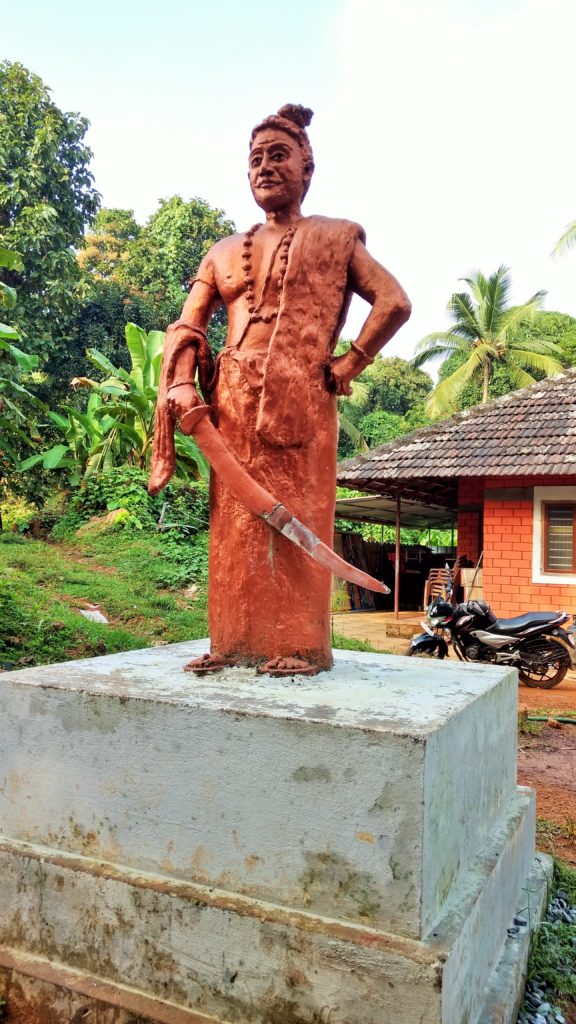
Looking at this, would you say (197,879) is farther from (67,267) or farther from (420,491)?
(67,267)

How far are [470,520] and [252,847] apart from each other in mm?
9193

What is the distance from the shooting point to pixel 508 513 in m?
9.73

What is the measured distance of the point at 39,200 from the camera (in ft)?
49.6

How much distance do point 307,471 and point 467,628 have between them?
570 cm

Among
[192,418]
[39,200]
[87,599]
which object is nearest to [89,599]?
[87,599]

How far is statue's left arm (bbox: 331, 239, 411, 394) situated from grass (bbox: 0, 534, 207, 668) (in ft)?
12.5

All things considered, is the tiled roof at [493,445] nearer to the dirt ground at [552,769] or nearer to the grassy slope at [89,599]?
the grassy slope at [89,599]

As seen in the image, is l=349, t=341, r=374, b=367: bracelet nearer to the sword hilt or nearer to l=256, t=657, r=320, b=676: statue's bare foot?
Result: the sword hilt

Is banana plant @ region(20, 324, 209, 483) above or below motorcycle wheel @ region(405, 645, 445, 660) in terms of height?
above

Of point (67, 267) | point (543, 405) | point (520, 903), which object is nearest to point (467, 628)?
point (543, 405)

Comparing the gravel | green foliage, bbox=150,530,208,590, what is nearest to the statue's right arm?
the gravel

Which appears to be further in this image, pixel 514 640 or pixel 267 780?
pixel 514 640

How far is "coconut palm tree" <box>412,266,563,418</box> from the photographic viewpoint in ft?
68.3

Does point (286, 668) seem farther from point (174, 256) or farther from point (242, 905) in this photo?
point (174, 256)
